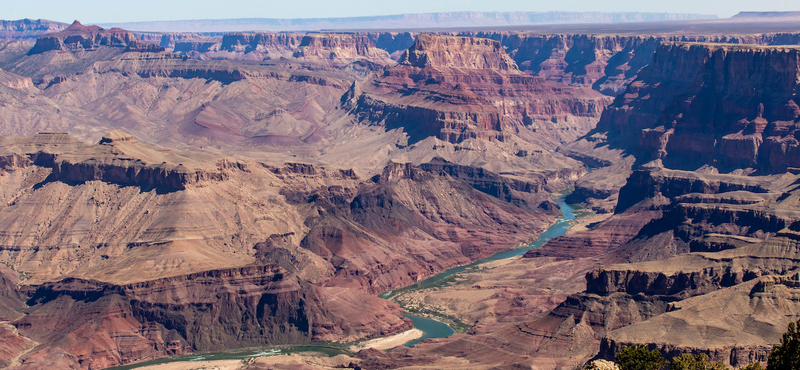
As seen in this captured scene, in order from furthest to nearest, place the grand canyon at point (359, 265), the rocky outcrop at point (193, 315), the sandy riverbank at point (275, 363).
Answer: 1. the rocky outcrop at point (193, 315)
2. the sandy riverbank at point (275, 363)
3. the grand canyon at point (359, 265)

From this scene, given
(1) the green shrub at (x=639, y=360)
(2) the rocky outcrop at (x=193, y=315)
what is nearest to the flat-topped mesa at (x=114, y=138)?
(2) the rocky outcrop at (x=193, y=315)

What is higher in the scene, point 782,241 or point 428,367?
point 782,241

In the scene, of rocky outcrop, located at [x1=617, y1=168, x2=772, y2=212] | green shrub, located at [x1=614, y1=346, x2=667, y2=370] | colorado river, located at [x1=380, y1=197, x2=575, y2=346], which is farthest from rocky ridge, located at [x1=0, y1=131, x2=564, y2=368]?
green shrub, located at [x1=614, y1=346, x2=667, y2=370]

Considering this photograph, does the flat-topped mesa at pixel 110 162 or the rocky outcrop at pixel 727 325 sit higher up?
the flat-topped mesa at pixel 110 162

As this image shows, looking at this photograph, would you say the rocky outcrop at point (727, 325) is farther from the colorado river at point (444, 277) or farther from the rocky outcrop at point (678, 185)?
the rocky outcrop at point (678, 185)

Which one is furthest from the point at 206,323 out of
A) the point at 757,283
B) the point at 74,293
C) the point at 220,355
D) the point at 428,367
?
the point at 757,283

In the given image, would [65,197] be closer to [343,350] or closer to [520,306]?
[343,350]

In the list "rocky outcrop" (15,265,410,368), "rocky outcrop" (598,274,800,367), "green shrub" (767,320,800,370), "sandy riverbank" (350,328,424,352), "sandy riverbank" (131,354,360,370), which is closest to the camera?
"green shrub" (767,320,800,370)

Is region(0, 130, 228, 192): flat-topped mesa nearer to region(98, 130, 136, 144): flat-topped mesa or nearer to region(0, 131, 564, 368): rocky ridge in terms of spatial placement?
region(98, 130, 136, 144): flat-topped mesa
